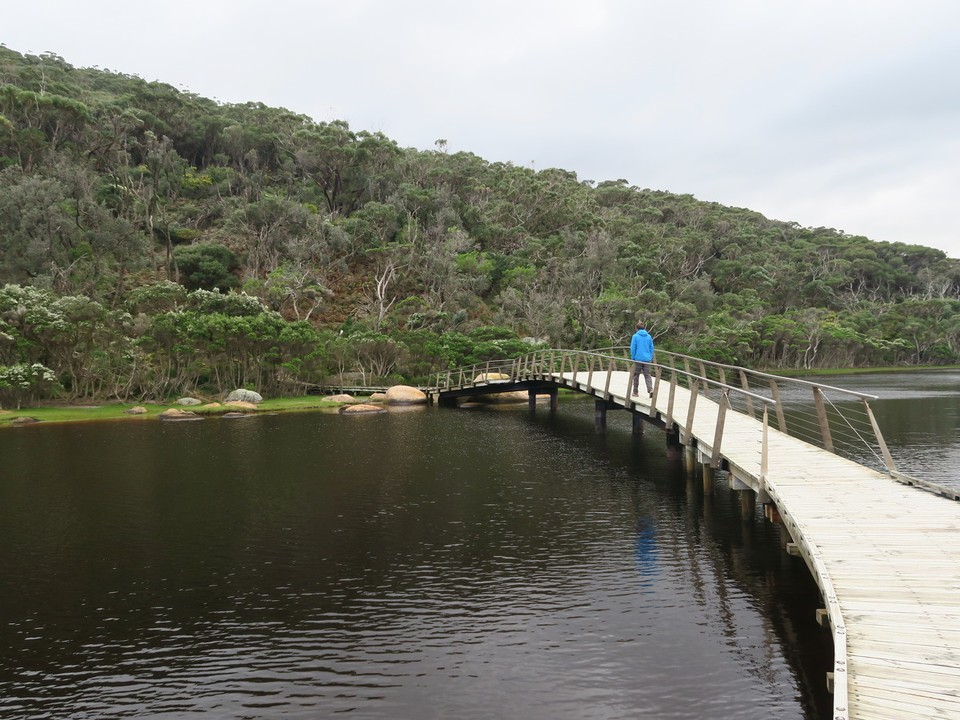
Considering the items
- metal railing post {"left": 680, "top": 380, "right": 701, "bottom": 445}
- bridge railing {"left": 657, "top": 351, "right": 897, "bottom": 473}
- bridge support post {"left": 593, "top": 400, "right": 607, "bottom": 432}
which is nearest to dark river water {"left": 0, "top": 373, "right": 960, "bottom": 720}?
metal railing post {"left": 680, "top": 380, "right": 701, "bottom": 445}

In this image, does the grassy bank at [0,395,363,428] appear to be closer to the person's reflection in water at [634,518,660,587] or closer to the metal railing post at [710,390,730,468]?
the person's reflection in water at [634,518,660,587]

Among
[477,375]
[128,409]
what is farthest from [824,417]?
[128,409]

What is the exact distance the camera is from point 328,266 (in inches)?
Answer: 2073

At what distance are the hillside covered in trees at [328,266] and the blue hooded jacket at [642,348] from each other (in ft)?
68.1

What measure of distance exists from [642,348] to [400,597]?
11.3 metres

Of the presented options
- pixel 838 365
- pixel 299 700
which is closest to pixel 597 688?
pixel 299 700

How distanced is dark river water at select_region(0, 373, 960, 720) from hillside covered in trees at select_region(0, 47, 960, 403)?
17110 mm

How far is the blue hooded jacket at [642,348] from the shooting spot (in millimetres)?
18344

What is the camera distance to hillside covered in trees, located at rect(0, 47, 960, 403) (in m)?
34.4

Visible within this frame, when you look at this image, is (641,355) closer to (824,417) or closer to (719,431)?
(719,431)

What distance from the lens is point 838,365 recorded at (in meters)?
62.4

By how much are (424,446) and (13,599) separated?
43.1 ft

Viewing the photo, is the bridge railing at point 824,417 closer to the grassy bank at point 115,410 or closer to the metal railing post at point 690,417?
the metal railing post at point 690,417

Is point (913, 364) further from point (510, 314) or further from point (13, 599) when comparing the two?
point (13, 599)
